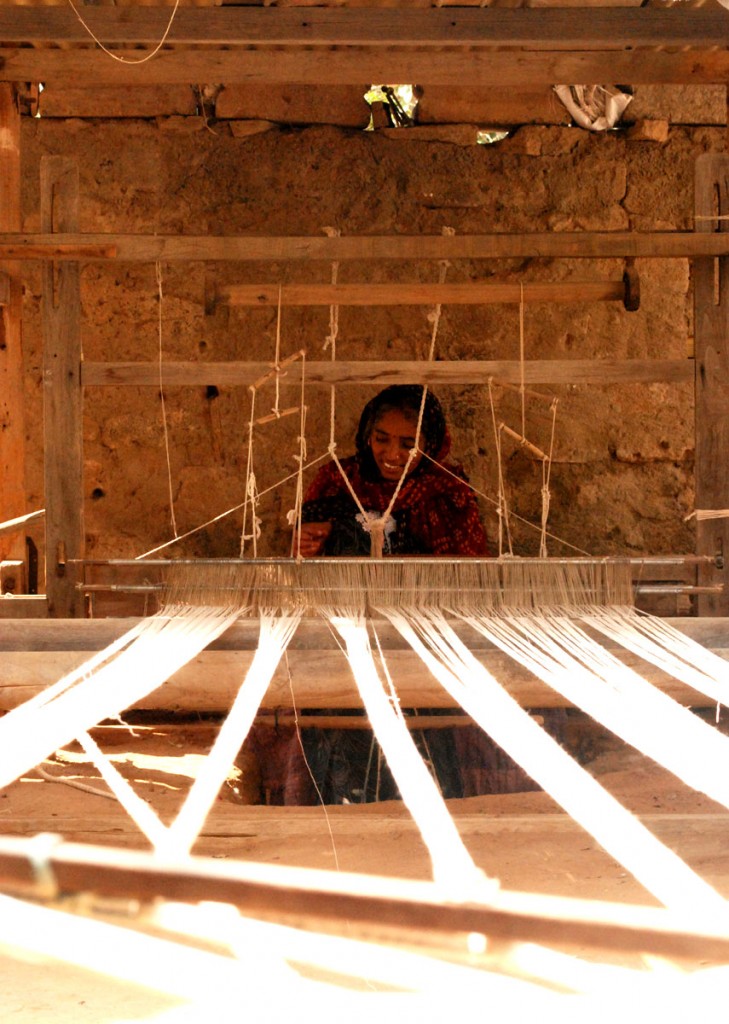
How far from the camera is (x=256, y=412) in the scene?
5133 mm

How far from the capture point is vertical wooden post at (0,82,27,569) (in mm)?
3771

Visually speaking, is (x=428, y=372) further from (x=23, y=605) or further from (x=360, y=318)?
(x=360, y=318)

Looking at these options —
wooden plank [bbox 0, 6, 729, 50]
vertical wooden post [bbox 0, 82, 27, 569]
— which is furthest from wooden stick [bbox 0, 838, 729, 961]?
vertical wooden post [bbox 0, 82, 27, 569]

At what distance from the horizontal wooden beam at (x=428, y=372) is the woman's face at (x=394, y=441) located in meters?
0.88

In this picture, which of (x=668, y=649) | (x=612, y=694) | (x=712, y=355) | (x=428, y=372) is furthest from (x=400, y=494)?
(x=612, y=694)

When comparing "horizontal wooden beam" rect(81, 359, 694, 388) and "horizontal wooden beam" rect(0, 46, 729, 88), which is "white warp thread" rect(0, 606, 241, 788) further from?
"horizontal wooden beam" rect(0, 46, 729, 88)

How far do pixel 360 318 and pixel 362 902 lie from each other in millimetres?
4423

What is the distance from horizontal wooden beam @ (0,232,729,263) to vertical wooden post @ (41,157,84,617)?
97mm

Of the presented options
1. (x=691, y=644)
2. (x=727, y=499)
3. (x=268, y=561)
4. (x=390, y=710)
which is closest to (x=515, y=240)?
(x=727, y=499)

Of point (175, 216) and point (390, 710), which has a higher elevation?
point (175, 216)

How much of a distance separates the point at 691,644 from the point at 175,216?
3.41m

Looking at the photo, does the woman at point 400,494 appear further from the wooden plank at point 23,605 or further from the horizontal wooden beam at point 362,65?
the horizontal wooden beam at point 362,65

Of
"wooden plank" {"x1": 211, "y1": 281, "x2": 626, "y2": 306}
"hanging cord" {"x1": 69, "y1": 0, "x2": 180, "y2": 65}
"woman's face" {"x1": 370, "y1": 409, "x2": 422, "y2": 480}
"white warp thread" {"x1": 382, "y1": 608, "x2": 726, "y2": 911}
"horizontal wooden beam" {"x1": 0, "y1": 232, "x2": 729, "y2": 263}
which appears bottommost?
"white warp thread" {"x1": 382, "y1": 608, "x2": 726, "y2": 911}

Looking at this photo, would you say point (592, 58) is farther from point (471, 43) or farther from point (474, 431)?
point (474, 431)
